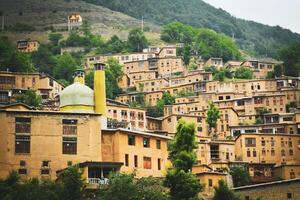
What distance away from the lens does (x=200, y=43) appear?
151375 millimetres

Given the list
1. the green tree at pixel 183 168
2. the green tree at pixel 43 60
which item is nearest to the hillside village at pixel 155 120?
the green tree at pixel 183 168

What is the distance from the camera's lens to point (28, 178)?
60.1 m

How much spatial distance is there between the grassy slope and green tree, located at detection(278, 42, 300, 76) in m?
39.2

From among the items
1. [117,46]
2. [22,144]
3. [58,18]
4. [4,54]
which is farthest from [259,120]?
[58,18]

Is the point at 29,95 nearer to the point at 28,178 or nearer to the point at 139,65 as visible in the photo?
the point at 28,178

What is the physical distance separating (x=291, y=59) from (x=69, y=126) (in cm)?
7330

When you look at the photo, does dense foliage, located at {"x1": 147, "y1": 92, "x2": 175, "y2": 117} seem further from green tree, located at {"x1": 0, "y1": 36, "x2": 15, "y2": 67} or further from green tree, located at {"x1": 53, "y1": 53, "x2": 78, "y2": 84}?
green tree, located at {"x1": 0, "y1": 36, "x2": 15, "y2": 67}

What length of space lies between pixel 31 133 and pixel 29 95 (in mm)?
28679

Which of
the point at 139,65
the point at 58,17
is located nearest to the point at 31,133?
the point at 139,65

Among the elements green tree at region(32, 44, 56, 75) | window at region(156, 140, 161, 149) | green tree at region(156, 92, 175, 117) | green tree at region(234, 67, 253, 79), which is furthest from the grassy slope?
window at region(156, 140, 161, 149)

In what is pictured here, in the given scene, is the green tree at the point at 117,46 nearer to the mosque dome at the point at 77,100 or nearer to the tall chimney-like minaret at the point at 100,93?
the tall chimney-like minaret at the point at 100,93

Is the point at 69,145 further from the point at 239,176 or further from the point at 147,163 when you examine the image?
the point at 239,176

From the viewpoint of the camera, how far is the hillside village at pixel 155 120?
61688mm

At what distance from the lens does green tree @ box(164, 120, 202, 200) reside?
184 feet
